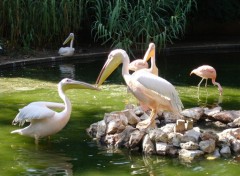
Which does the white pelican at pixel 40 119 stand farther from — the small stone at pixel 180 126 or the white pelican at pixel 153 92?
the small stone at pixel 180 126

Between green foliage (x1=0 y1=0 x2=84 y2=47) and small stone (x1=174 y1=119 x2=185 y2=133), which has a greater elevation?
green foliage (x1=0 y1=0 x2=84 y2=47)

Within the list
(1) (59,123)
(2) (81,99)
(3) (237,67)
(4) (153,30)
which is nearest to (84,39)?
(4) (153,30)

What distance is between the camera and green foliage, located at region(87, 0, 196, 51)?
12055 mm

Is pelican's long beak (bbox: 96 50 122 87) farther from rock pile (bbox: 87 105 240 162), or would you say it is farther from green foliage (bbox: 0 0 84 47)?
green foliage (bbox: 0 0 84 47)

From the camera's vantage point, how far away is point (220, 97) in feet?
27.3

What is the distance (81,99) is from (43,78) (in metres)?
2.01

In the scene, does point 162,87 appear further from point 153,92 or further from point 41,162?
point 41,162

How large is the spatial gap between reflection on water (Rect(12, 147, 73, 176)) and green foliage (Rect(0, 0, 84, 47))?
669 centimetres

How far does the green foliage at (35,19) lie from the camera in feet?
39.2

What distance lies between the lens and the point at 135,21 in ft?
40.3

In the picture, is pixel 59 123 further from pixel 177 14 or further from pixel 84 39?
Answer: pixel 84 39

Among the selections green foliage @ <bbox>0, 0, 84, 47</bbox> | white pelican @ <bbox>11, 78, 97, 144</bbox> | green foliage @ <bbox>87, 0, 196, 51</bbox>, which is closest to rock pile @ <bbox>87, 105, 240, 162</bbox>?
white pelican @ <bbox>11, 78, 97, 144</bbox>

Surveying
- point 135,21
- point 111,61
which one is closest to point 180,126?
point 111,61

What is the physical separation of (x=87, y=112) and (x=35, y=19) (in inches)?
213
